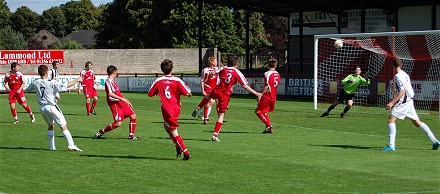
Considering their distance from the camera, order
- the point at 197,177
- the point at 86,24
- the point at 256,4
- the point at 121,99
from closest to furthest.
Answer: the point at 197,177, the point at 121,99, the point at 256,4, the point at 86,24

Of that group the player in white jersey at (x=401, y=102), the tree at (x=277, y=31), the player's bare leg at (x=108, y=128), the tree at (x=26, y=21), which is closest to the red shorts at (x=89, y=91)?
the player's bare leg at (x=108, y=128)

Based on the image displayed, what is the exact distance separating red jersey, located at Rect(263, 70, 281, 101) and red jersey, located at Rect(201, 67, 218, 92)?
124 inches

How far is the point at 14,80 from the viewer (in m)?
22.1

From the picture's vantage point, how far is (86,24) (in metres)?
142

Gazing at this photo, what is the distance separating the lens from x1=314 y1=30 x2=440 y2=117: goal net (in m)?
29.0

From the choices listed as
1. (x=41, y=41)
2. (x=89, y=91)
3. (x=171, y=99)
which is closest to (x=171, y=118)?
(x=171, y=99)

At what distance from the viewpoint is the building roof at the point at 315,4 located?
41566 mm

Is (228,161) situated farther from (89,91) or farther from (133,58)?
A: (133,58)

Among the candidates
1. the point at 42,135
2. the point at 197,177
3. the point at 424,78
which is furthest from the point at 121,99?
the point at 424,78

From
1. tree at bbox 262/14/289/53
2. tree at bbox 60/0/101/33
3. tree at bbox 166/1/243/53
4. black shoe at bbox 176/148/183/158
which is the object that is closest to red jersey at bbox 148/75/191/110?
black shoe at bbox 176/148/183/158

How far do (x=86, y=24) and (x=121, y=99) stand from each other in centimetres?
12906

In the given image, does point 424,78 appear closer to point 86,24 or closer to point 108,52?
point 108,52

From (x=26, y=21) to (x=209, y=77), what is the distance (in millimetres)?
122575

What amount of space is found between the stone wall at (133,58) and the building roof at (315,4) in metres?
16.2
